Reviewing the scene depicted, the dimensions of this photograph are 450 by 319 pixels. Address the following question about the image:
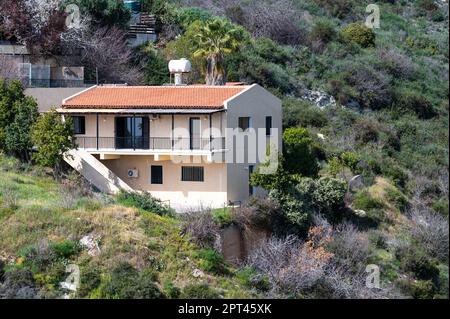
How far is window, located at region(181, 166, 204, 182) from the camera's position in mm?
42312

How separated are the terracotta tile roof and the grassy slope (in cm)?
541

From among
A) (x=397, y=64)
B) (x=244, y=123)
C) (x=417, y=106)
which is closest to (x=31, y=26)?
(x=244, y=123)

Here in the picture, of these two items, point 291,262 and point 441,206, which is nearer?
point 291,262

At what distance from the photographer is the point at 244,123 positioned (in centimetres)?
4322

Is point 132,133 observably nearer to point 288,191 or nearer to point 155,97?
point 155,97

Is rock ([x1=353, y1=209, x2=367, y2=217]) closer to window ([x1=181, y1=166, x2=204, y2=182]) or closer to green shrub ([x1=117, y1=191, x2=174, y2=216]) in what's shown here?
window ([x1=181, y1=166, x2=204, y2=182])

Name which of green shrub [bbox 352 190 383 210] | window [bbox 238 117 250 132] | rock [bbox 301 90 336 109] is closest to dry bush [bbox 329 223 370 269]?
green shrub [bbox 352 190 383 210]

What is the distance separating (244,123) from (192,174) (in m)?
2.96

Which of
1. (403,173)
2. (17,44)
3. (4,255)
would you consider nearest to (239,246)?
(4,255)

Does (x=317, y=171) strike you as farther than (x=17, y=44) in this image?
No

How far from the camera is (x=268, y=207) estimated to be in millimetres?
40656

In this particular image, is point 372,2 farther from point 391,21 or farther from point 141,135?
point 141,135

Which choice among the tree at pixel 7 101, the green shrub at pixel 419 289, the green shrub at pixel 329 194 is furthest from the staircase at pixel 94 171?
the green shrub at pixel 419 289

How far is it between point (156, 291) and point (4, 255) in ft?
18.3
